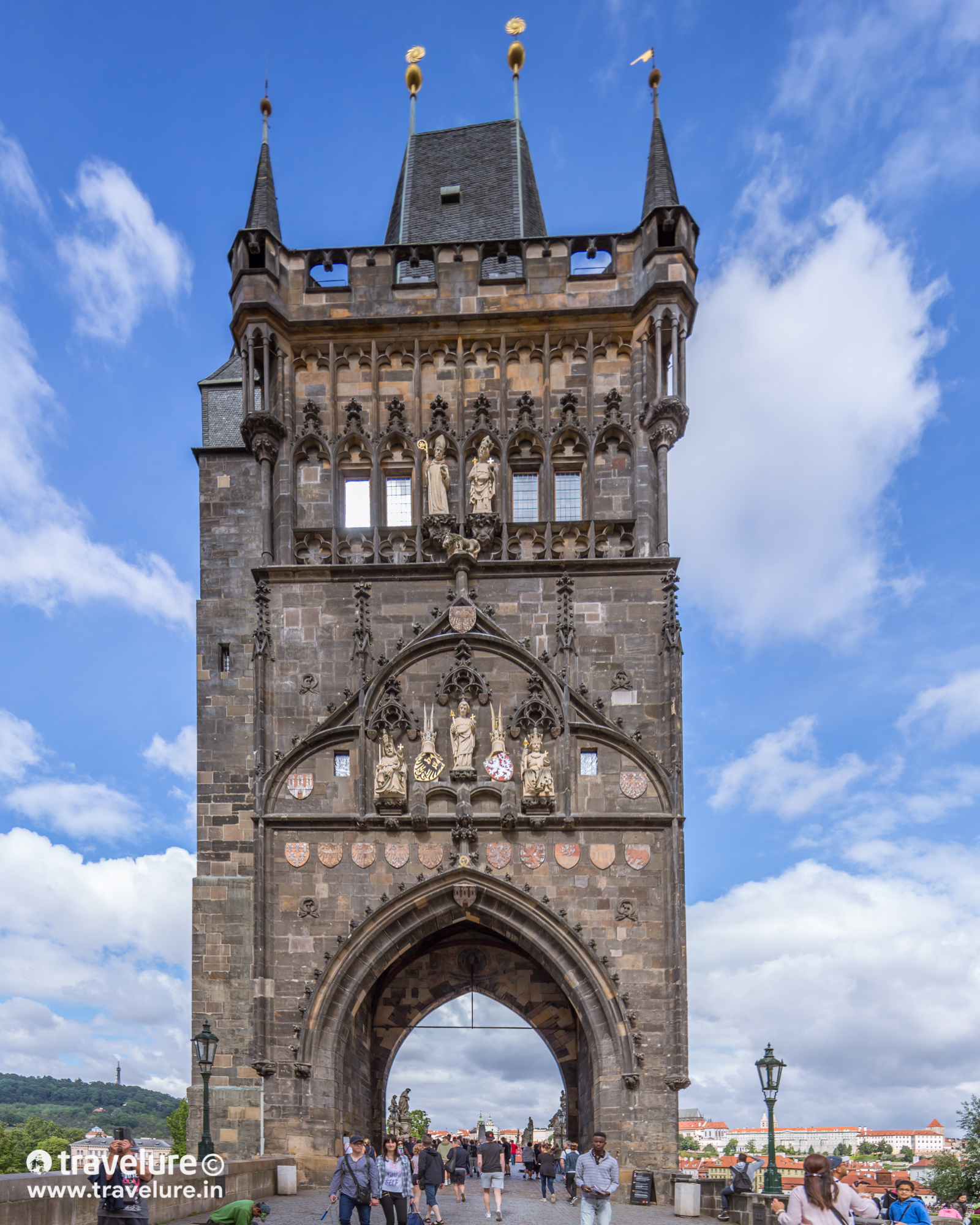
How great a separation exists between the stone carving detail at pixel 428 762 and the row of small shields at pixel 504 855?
3.80 feet

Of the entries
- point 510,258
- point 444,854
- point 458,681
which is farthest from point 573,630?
point 510,258

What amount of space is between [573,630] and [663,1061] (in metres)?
7.44

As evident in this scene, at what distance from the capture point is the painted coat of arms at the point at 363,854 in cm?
2216

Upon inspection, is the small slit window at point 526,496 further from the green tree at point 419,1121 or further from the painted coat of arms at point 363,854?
the green tree at point 419,1121

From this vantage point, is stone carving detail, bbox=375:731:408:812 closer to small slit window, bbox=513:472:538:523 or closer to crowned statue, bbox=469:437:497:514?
crowned statue, bbox=469:437:497:514

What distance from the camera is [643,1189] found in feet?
65.6

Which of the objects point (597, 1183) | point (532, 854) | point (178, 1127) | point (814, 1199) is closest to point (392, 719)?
point (532, 854)

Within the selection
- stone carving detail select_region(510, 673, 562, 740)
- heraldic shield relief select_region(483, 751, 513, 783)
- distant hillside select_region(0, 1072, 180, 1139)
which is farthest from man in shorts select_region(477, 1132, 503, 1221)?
distant hillside select_region(0, 1072, 180, 1139)

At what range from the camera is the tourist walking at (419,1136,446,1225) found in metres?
15.2

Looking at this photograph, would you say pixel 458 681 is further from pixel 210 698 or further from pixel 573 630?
pixel 210 698


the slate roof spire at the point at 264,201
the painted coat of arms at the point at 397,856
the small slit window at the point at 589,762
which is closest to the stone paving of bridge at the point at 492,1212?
the painted coat of arms at the point at 397,856

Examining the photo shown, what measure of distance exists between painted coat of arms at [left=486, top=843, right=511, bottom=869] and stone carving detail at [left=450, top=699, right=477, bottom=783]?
1205mm

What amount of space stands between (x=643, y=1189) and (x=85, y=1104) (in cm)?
11851

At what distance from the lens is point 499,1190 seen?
16484 mm
